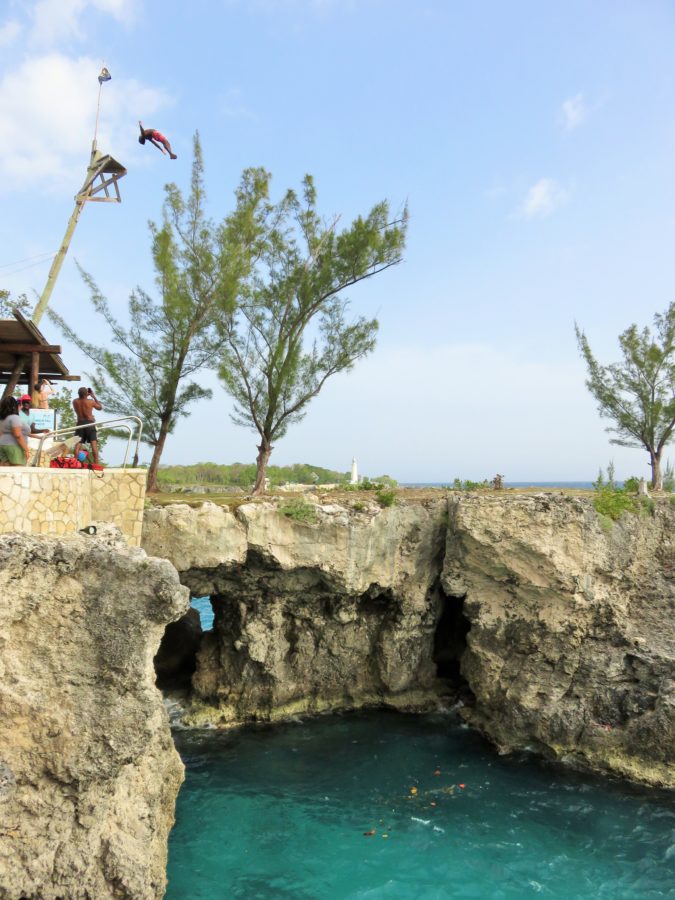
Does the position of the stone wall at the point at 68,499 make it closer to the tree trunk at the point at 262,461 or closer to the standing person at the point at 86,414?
the standing person at the point at 86,414

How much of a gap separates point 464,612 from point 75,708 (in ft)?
33.2

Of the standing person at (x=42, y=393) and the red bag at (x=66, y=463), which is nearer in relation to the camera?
the red bag at (x=66, y=463)

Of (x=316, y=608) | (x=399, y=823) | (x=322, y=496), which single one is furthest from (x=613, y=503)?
(x=399, y=823)

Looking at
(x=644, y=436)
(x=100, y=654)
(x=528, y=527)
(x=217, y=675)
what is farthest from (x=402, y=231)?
(x=100, y=654)

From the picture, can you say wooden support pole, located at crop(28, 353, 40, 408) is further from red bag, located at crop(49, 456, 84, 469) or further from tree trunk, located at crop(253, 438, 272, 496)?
tree trunk, located at crop(253, 438, 272, 496)

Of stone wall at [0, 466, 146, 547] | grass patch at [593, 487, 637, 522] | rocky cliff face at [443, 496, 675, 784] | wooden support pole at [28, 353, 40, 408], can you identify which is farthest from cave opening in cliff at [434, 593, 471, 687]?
wooden support pole at [28, 353, 40, 408]

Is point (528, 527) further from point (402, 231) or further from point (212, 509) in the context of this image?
point (402, 231)

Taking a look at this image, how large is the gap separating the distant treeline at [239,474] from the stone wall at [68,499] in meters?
12.0

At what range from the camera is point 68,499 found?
982 cm

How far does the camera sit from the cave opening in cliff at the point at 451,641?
721 inches

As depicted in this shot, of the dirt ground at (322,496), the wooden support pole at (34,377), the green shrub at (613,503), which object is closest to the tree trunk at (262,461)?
the dirt ground at (322,496)

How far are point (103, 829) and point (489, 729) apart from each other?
10166 mm

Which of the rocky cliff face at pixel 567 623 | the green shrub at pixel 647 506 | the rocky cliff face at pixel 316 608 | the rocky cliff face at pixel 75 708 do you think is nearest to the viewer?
the rocky cliff face at pixel 75 708

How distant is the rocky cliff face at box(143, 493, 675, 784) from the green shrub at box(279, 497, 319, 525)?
143 millimetres
